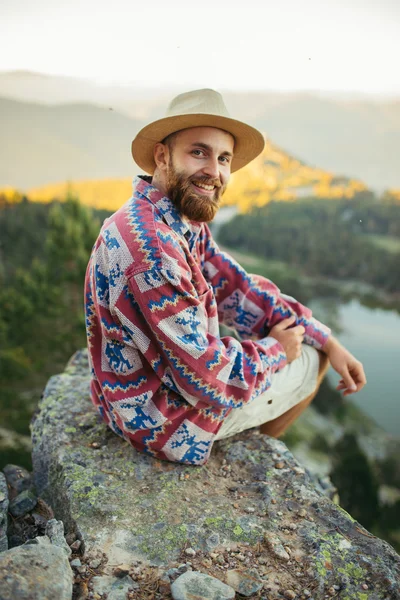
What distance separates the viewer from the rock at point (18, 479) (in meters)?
2.53

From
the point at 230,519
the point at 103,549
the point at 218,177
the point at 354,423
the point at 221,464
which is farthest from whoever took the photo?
the point at 354,423

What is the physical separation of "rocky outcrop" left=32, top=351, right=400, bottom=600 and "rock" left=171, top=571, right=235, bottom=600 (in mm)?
65

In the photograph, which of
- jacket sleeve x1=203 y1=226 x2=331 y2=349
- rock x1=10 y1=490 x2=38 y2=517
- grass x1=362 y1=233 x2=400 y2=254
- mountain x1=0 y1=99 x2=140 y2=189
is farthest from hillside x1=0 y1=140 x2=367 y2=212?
rock x1=10 y1=490 x2=38 y2=517

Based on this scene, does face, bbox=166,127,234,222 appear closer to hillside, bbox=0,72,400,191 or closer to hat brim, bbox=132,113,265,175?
hat brim, bbox=132,113,265,175

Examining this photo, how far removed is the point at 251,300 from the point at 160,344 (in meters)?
1.05

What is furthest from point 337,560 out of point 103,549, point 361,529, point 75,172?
point 75,172

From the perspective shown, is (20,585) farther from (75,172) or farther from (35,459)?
(75,172)

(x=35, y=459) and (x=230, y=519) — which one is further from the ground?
A: (x=230, y=519)

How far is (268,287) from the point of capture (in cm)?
292

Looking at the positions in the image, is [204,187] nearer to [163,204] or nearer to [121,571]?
[163,204]

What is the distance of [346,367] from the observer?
277cm

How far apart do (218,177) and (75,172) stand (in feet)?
96.4

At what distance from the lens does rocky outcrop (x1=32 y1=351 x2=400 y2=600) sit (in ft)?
5.78

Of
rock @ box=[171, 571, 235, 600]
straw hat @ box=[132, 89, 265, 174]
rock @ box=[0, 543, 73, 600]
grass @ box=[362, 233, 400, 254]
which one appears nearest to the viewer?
rock @ box=[0, 543, 73, 600]
